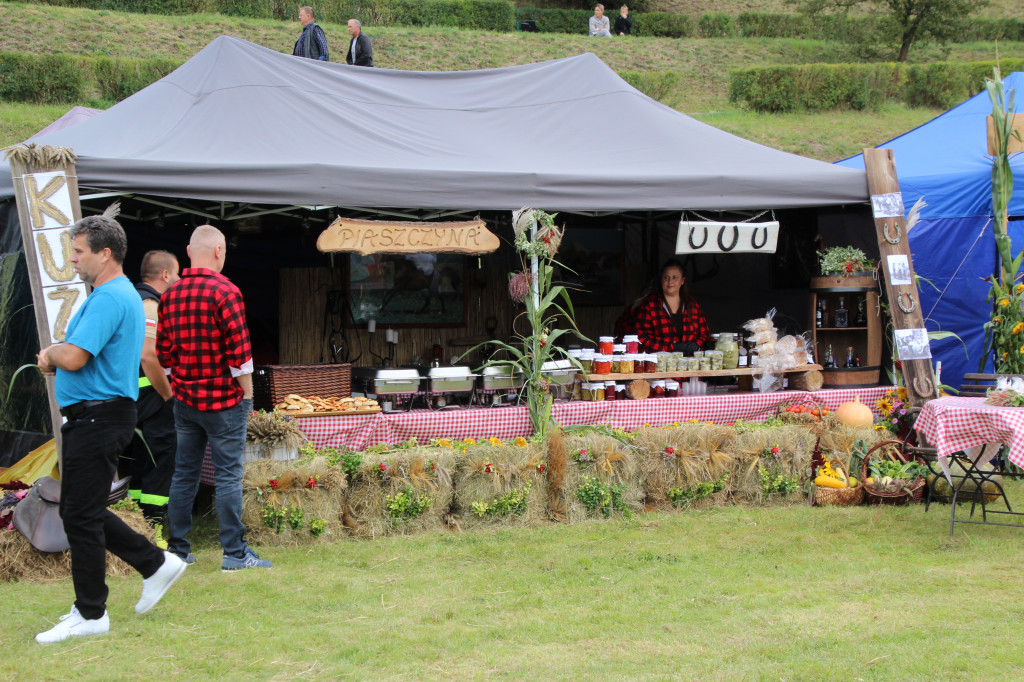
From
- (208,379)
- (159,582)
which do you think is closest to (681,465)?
(208,379)

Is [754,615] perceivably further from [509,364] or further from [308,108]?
[308,108]

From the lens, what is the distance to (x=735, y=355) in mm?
7504

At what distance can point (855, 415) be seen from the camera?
22.4 ft

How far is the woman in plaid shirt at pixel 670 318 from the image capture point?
7.98m

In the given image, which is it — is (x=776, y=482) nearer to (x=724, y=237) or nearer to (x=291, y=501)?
(x=724, y=237)

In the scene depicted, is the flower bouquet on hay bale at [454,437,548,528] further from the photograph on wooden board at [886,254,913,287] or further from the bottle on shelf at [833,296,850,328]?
the bottle on shelf at [833,296,850,328]

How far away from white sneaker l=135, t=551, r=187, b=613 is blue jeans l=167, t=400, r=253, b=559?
706 millimetres

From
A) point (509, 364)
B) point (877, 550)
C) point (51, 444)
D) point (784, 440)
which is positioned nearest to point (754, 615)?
point (877, 550)

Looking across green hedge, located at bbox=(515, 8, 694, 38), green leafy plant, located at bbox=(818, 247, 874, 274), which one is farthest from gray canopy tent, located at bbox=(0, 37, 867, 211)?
green hedge, located at bbox=(515, 8, 694, 38)

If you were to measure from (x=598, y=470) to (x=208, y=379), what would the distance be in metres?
2.61

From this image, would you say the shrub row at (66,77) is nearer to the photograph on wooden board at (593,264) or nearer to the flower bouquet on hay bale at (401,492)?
the photograph on wooden board at (593,264)

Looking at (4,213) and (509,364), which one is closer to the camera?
(4,213)

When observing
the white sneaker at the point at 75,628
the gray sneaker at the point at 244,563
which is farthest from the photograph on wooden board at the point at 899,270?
the white sneaker at the point at 75,628

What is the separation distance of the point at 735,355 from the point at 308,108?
3.84 metres
